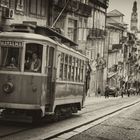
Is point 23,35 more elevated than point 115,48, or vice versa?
point 115,48

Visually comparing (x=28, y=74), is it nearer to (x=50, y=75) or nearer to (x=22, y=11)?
(x=50, y=75)

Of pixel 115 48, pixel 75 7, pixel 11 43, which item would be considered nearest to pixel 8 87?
pixel 11 43

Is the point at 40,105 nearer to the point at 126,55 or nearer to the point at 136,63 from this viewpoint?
the point at 126,55

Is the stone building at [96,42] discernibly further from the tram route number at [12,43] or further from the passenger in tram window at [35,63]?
the tram route number at [12,43]

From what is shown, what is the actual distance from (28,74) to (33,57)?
0.59 metres

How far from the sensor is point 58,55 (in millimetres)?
18328

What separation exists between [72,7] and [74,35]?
176 inches

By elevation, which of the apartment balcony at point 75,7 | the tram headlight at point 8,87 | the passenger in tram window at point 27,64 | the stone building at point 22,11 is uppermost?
the apartment balcony at point 75,7

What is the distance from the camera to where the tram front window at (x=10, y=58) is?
1686 centimetres

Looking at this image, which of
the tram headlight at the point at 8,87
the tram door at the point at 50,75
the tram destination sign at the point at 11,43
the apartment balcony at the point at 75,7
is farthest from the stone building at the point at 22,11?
the tram headlight at the point at 8,87

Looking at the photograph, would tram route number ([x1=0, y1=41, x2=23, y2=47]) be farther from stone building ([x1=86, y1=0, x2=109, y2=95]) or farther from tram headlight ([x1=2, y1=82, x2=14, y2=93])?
stone building ([x1=86, y1=0, x2=109, y2=95])

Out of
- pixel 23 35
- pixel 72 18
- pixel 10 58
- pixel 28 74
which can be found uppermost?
pixel 72 18

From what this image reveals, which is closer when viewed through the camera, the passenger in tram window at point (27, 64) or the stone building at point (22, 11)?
the passenger in tram window at point (27, 64)

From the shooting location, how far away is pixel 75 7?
52438mm
